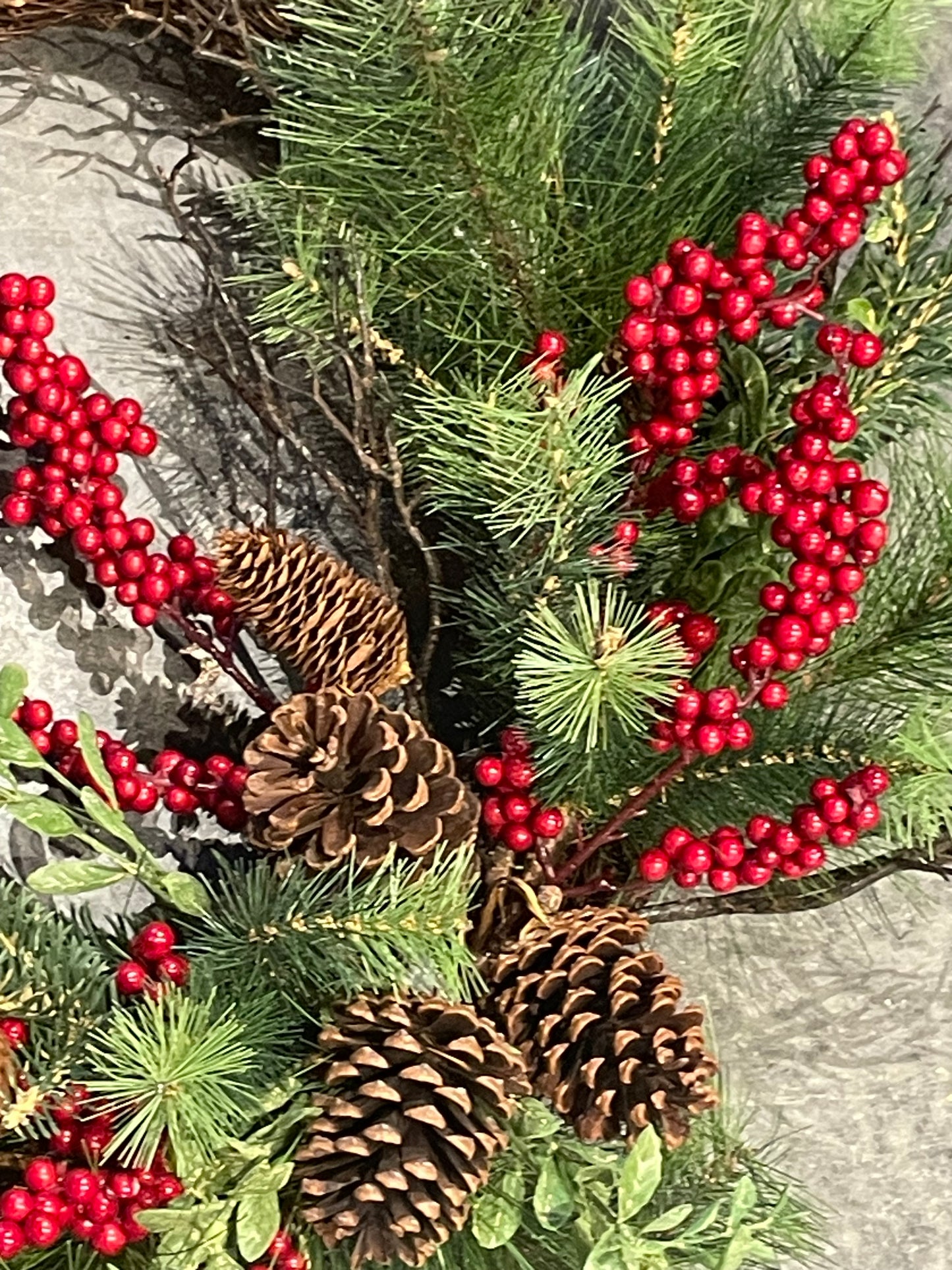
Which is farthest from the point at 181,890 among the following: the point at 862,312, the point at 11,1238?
the point at 862,312

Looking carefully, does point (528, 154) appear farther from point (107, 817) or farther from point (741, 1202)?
point (741, 1202)

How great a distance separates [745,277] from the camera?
505 millimetres

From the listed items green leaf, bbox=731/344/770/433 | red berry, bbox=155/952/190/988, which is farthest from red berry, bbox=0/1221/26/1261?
green leaf, bbox=731/344/770/433

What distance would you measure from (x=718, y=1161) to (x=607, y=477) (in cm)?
32

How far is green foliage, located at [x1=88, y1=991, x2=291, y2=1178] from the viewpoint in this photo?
460mm

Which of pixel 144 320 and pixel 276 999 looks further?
pixel 144 320

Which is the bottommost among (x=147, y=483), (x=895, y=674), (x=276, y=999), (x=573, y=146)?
(x=276, y=999)

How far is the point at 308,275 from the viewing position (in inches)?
22.1

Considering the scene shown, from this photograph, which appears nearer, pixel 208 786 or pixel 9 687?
pixel 9 687

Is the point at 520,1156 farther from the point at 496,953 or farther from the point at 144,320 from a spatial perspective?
the point at 144,320

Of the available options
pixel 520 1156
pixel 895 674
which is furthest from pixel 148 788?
pixel 895 674

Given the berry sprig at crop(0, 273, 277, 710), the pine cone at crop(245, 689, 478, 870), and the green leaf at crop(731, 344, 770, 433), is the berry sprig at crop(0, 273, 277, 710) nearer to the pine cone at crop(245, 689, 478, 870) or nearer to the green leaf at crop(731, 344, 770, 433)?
the pine cone at crop(245, 689, 478, 870)

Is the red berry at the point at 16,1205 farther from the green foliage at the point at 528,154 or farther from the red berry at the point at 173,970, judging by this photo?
the green foliage at the point at 528,154

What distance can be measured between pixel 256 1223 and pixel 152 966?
115 mm
